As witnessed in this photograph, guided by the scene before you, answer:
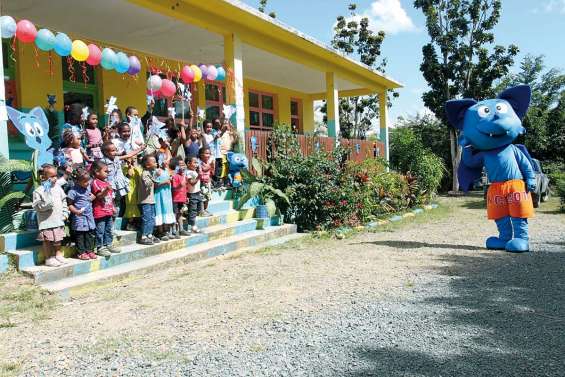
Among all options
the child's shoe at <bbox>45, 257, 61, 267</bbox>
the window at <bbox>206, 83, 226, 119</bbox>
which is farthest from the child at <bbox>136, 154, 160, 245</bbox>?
the window at <bbox>206, 83, 226, 119</bbox>

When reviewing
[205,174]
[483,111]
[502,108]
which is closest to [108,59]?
[205,174]

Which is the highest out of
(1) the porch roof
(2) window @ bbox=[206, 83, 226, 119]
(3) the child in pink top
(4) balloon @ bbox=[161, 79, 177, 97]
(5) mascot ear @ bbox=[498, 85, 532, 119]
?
(1) the porch roof

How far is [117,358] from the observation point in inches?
121

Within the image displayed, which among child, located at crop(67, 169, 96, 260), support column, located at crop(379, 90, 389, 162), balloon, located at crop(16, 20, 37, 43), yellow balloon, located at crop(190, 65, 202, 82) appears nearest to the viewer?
child, located at crop(67, 169, 96, 260)

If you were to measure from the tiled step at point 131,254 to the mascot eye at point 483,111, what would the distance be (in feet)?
12.7

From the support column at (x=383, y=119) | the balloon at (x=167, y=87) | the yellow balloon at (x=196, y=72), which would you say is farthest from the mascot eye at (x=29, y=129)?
the support column at (x=383, y=119)

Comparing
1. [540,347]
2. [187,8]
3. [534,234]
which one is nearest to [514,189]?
[534,234]

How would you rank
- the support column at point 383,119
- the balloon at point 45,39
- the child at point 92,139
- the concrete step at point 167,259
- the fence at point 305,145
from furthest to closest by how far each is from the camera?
the support column at point 383,119, the fence at point 305,145, the child at point 92,139, the balloon at point 45,39, the concrete step at point 167,259

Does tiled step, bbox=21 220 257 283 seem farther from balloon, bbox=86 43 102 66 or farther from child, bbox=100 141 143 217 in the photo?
balloon, bbox=86 43 102 66

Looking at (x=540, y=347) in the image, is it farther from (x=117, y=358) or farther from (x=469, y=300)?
(x=117, y=358)

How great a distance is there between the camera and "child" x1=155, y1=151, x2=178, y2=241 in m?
5.99

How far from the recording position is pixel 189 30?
30.1 ft

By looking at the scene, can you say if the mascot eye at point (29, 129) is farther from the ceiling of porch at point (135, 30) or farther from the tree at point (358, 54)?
the tree at point (358, 54)

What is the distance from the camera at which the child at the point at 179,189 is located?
6.33 m
